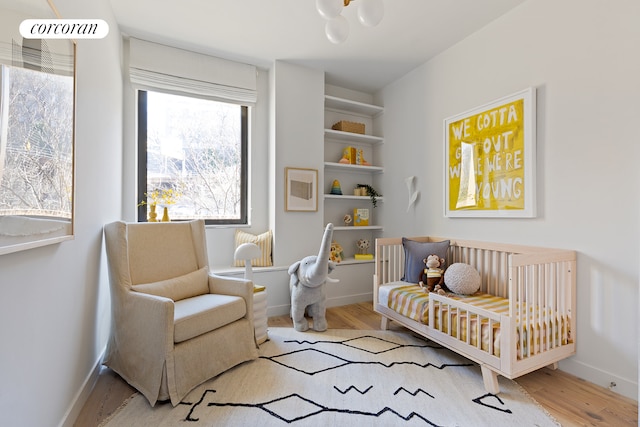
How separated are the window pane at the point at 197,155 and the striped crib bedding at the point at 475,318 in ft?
6.08

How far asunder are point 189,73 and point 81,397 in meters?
2.65

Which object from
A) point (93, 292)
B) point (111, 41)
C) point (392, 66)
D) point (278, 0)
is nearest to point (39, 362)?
point (93, 292)

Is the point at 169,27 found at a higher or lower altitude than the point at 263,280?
higher

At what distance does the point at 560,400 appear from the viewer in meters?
1.65

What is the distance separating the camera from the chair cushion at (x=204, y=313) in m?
1.69

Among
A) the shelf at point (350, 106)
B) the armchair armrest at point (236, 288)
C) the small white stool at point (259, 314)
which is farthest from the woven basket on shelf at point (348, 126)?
the armchair armrest at point (236, 288)

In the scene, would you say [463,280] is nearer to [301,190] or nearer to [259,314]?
[259,314]

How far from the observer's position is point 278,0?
2.18 m

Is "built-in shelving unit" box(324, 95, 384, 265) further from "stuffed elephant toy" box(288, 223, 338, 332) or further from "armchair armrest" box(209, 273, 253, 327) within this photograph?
"armchair armrest" box(209, 273, 253, 327)

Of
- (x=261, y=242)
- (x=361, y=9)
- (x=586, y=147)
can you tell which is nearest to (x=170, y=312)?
(x=261, y=242)

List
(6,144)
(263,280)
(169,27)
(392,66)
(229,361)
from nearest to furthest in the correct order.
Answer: (6,144), (229,361), (169,27), (263,280), (392,66)

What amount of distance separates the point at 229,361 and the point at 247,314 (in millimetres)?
302

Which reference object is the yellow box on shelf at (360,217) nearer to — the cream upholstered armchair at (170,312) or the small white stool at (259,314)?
the small white stool at (259,314)

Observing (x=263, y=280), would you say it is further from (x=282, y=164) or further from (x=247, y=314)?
(x=282, y=164)
